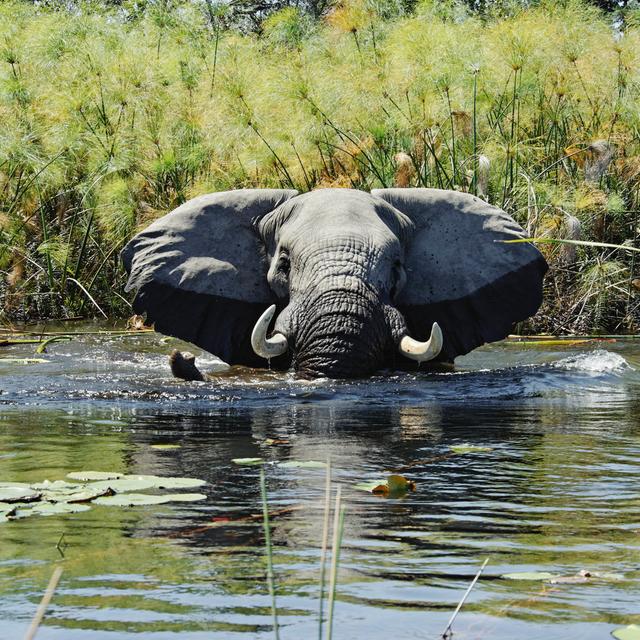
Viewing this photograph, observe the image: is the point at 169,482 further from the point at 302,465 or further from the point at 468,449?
the point at 468,449

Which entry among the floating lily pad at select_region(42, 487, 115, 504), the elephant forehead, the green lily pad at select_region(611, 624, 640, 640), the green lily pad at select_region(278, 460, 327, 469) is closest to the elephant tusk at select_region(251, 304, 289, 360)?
the elephant forehead

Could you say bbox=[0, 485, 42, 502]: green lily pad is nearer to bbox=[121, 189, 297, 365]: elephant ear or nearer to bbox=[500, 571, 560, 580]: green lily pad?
bbox=[500, 571, 560, 580]: green lily pad

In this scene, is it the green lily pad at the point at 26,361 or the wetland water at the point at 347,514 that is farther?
the green lily pad at the point at 26,361

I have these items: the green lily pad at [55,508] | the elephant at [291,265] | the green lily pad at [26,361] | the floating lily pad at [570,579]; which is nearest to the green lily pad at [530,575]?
the floating lily pad at [570,579]

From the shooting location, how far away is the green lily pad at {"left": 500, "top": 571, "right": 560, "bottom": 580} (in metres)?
3.27

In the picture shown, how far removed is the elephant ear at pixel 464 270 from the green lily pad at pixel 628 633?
22.8ft

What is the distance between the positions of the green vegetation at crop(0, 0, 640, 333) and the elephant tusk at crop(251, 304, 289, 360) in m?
3.83

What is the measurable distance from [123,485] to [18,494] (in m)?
0.37

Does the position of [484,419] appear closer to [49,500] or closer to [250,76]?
[49,500]

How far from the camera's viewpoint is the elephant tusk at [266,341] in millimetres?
8633

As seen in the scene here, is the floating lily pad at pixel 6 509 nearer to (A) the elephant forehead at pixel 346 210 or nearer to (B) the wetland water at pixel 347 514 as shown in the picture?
(B) the wetland water at pixel 347 514

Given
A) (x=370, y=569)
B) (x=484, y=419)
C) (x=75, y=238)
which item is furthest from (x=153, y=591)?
Answer: (x=75, y=238)

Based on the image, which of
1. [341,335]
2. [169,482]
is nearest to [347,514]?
[169,482]

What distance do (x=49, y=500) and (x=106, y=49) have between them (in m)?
12.5
